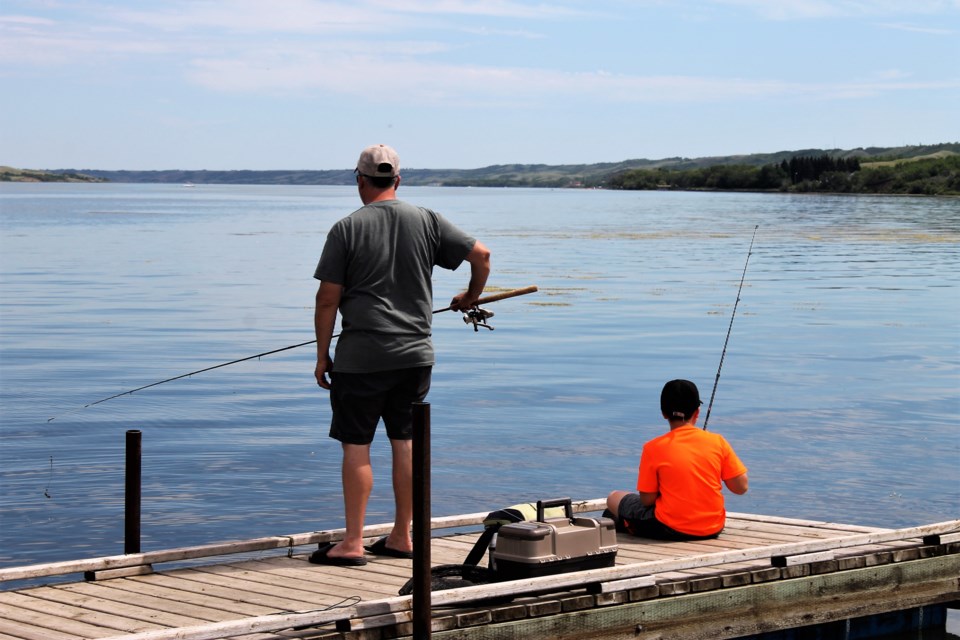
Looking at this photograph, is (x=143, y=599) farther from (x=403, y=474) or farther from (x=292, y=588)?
(x=403, y=474)

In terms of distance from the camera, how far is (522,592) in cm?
586

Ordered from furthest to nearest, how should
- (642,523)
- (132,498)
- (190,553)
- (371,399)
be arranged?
(642,523) < (132,498) < (190,553) < (371,399)

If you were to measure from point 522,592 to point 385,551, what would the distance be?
1.17 meters

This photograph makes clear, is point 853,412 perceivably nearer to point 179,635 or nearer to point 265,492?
point 265,492

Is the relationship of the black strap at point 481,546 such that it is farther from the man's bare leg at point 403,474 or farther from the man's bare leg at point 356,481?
the man's bare leg at point 356,481

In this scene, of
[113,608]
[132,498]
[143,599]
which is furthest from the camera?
[132,498]

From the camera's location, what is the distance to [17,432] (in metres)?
14.5

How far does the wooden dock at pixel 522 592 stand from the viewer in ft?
18.5

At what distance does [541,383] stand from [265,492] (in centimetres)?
653

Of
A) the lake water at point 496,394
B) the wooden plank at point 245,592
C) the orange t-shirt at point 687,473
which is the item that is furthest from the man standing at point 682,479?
the lake water at point 496,394

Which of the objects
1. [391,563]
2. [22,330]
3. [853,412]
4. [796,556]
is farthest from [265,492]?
[22,330]

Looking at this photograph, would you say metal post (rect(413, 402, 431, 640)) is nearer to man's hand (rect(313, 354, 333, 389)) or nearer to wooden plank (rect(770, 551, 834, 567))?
man's hand (rect(313, 354, 333, 389))

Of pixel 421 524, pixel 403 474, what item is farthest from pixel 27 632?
pixel 403 474

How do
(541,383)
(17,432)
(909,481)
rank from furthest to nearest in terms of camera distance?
(541,383) < (17,432) < (909,481)
